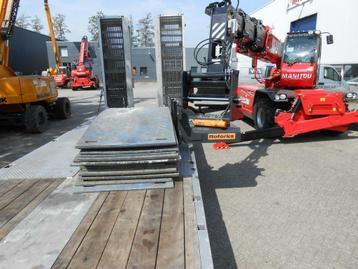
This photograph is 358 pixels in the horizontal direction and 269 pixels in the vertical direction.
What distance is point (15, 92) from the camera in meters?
8.05

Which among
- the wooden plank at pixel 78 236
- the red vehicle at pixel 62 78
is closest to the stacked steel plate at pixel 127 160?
the wooden plank at pixel 78 236

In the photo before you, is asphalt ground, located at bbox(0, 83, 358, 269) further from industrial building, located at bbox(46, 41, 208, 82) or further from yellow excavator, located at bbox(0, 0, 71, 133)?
industrial building, located at bbox(46, 41, 208, 82)

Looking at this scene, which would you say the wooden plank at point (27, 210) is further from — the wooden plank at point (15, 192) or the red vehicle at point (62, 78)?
the red vehicle at point (62, 78)

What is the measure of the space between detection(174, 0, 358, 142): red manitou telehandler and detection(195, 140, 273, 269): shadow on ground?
686 millimetres

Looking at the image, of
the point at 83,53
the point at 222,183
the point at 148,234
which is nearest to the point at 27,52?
the point at 83,53

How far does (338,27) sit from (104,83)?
467 inches

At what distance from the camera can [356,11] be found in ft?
45.2

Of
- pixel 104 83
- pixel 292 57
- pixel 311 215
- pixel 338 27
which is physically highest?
pixel 338 27

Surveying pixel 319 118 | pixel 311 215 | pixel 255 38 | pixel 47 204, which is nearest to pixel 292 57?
pixel 255 38

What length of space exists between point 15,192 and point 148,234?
1.72 metres

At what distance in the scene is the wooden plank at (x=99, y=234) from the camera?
2125mm

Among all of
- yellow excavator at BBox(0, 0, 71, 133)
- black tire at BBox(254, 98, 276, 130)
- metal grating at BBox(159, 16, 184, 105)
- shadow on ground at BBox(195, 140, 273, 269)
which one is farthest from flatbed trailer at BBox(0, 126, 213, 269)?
yellow excavator at BBox(0, 0, 71, 133)

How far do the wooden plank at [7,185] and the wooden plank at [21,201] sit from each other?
0.23 m

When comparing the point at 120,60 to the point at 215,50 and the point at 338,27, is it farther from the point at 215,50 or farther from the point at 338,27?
the point at 338,27
